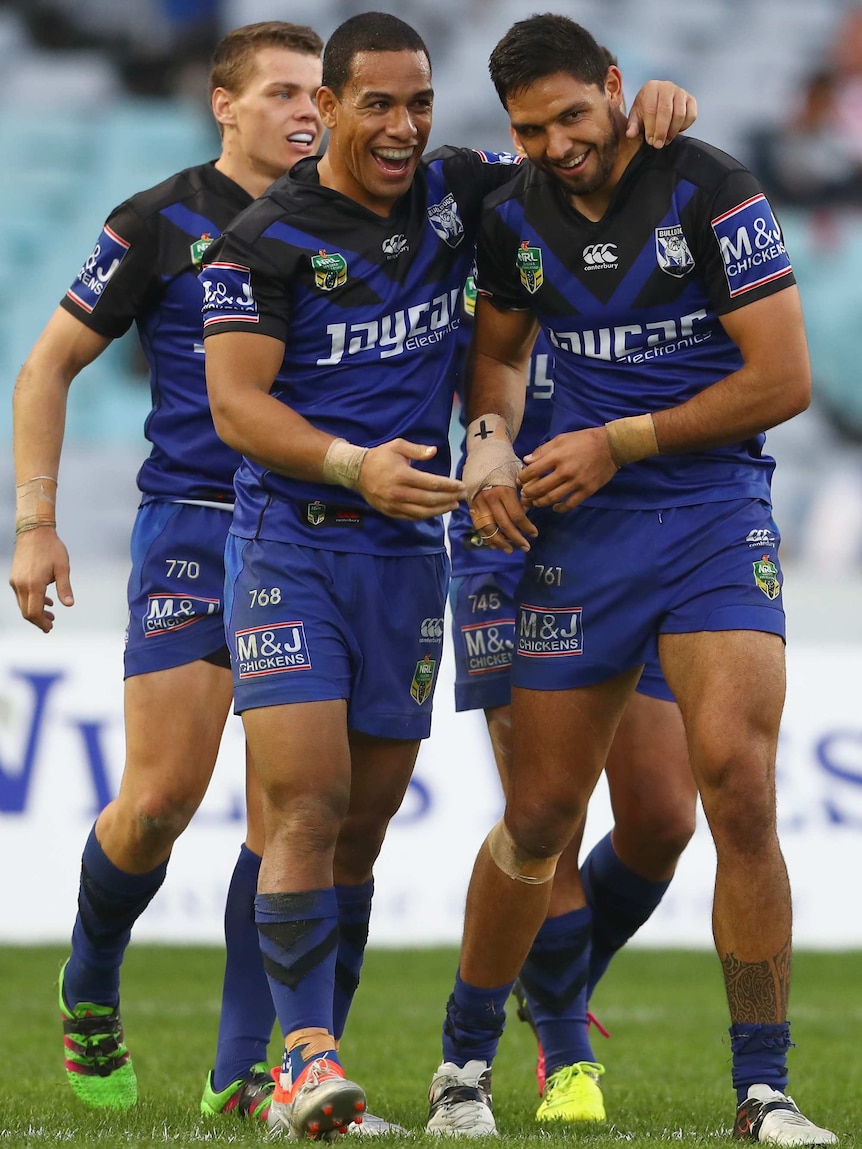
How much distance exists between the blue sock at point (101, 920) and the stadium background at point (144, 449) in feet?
11.1

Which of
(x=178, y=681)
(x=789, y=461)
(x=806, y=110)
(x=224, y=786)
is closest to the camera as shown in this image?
(x=178, y=681)

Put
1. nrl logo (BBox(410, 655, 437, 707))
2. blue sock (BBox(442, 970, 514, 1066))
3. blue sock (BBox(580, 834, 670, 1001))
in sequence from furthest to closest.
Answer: blue sock (BBox(580, 834, 670, 1001)) < blue sock (BBox(442, 970, 514, 1066)) < nrl logo (BBox(410, 655, 437, 707))

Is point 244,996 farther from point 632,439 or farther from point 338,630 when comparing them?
point 632,439

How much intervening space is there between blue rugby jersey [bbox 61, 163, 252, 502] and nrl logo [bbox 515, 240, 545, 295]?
1.01m

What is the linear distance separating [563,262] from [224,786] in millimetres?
4768

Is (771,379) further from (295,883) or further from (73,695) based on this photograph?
(73,695)

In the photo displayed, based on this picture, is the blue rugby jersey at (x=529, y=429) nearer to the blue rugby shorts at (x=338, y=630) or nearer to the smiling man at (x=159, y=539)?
the smiling man at (x=159, y=539)

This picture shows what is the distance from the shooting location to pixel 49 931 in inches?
328

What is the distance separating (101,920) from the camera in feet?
15.5

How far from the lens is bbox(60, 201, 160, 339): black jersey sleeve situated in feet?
15.6

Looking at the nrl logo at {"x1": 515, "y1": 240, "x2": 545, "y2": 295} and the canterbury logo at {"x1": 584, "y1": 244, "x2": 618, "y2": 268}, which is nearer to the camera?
the canterbury logo at {"x1": 584, "y1": 244, "x2": 618, "y2": 268}

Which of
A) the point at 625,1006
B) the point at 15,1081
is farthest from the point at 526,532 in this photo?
the point at 625,1006

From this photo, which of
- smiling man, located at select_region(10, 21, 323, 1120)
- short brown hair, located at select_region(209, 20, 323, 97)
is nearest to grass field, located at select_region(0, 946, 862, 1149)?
smiling man, located at select_region(10, 21, 323, 1120)

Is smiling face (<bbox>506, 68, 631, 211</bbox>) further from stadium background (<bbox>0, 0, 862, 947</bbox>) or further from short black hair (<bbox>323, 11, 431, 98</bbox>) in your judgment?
stadium background (<bbox>0, 0, 862, 947</bbox>)
